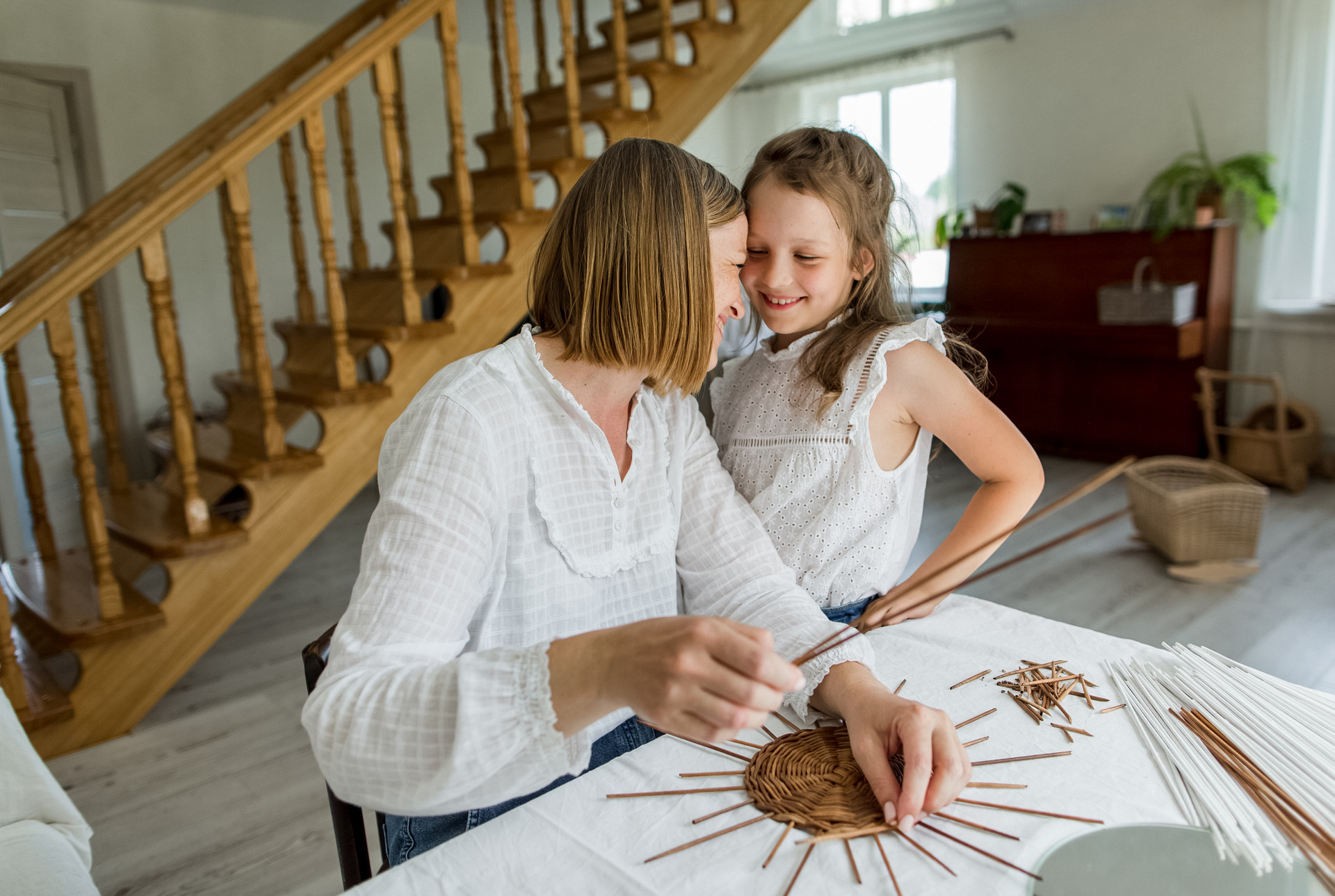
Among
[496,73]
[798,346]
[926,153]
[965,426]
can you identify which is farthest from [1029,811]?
[926,153]

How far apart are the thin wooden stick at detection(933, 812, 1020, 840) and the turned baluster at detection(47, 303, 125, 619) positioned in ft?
7.88

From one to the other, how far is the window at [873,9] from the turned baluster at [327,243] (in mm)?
5182

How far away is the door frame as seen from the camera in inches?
178

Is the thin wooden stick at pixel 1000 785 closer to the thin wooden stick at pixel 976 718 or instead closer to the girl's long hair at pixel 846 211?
the thin wooden stick at pixel 976 718

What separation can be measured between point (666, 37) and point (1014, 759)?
126 inches

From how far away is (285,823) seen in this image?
6.68ft

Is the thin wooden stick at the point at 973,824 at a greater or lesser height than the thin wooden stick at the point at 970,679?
greater

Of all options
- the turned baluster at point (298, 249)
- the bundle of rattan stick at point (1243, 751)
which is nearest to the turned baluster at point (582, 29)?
the turned baluster at point (298, 249)

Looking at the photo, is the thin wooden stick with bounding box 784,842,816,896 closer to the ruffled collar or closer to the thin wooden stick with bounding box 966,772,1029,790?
the thin wooden stick with bounding box 966,772,1029,790

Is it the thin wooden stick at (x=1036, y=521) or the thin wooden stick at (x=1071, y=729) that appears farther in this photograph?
the thin wooden stick at (x=1071, y=729)

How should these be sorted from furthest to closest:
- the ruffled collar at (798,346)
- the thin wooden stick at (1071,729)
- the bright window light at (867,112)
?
the bright window light at (867,112)
the ruffled collar at (798,346)
the thin wooden stick at (1071,729)

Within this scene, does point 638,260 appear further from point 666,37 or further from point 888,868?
point 666,37

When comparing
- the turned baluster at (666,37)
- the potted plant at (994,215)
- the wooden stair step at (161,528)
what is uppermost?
the turned baluster at (666,37)

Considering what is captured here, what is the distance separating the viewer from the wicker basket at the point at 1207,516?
10.9 ft
